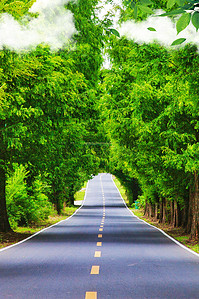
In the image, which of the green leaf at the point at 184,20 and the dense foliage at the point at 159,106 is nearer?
the green leaf at the point at 184,20

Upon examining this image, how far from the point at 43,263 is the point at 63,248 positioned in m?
3.93

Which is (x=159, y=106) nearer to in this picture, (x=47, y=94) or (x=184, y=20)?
(x=47, y=94)

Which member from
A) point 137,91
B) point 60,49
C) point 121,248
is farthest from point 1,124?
point 121,248

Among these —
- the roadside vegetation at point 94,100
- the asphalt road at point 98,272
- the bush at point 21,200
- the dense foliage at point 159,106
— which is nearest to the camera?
the asphalt road at point 98,272

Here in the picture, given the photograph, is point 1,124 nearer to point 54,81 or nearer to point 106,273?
point 54,81

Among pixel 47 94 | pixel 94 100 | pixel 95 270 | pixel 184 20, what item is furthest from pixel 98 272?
pixel 94 100

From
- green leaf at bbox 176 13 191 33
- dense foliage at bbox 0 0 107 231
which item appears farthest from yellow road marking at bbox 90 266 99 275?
green leaf at bbox 176 13 191 33

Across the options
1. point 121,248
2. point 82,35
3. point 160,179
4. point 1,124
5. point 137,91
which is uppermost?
point 82,35

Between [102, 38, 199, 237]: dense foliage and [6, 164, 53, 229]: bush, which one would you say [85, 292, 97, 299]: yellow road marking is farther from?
[6, 164, 53, 229]: bush

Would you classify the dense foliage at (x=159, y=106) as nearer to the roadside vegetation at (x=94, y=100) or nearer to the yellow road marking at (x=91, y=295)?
Answer: the roadside vegetation at (x=94, y=100)

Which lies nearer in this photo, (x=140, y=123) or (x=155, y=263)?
(x=155, y=263)

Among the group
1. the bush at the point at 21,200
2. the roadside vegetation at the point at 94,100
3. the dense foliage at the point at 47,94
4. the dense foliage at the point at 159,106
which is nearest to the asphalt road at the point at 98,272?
the roadside vegetation at the point at 94,100

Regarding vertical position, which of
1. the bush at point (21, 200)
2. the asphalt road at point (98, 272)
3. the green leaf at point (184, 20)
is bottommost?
the asphalt road at point (98, 272)

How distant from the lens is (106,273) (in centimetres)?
1003
